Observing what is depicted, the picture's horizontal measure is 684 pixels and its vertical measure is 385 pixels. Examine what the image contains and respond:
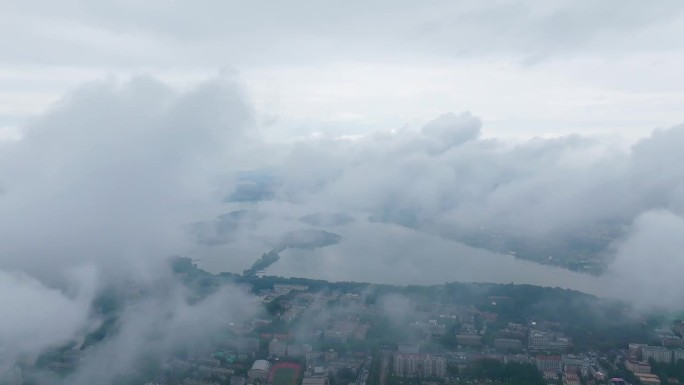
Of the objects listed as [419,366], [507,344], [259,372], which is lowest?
[259,372]

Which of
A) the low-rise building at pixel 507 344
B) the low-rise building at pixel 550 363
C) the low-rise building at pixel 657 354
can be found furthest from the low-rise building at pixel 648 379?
the low-rise building at pixel 507 344

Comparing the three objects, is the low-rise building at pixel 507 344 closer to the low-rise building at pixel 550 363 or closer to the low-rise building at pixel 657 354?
the low-rise building at pixel 550 363

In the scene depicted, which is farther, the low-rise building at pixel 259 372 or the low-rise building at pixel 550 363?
the low-rise building at pixel 550 363

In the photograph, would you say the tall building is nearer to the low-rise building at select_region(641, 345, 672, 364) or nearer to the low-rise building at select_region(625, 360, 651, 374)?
the low-rise building at select_region(625, 360, 651, 374)

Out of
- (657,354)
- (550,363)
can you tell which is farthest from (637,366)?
(550,363)

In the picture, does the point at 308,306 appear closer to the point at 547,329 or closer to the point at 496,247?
the point at 547,329

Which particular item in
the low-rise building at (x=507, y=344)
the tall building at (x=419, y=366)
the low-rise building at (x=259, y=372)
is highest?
the low-rise building at (x=507, y=344)

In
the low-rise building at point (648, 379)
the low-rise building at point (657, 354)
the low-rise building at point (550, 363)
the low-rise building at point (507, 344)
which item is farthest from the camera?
the low-rise building at point (507, 344)

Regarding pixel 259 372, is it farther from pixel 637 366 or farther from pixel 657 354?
pixel 657 354

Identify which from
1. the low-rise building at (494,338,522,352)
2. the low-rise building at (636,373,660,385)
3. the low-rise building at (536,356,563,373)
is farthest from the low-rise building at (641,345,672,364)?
the low-rise building at (494,338,522,352)

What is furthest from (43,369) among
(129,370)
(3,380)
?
→ (129,370)

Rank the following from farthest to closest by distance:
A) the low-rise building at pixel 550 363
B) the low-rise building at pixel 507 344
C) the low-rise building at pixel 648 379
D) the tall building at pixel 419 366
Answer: the low-rise building at pixel 507 344 → the low-rise building at pixel 550 363 → the tall building at pixel 419 366 → the low-rise building at pixel 648 379

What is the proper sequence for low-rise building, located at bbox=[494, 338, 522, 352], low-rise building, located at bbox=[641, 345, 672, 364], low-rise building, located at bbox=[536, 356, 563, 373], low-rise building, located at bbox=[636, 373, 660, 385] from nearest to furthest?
low-rise building, located at bbox=[636, 373, 660, 385] < low-rise building, located at bbox=[536, 356, 563, 373] < low-rise building, located at bbox=[641, 345, 672, 364] < low-rise building, located at bbox=[494, 338, 522, 352]

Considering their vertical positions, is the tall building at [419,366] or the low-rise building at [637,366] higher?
the low-rise building at [637,366]
